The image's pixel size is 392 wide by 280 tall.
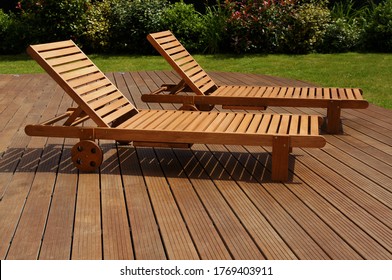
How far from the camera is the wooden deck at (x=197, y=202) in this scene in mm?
3180

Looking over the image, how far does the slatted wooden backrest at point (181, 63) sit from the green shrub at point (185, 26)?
5644mm

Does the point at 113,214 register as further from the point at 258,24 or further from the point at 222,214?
the point at 258,24

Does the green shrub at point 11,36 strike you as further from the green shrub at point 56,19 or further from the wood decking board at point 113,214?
the wood decking board at point 113,214

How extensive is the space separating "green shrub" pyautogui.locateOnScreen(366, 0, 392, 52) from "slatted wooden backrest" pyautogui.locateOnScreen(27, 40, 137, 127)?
8687 millimetres

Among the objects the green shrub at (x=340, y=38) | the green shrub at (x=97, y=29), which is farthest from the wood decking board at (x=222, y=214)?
the green shrub at (x=340, y=38)

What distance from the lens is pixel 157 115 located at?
5168mm

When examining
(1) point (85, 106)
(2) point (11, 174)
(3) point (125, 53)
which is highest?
(1) point (85, 106)

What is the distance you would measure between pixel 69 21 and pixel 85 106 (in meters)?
8.52

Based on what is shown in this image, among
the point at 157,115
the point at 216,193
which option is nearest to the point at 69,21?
the point at 157,115

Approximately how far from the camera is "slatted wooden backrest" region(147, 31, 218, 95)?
246 inches

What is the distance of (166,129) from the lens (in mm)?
4531

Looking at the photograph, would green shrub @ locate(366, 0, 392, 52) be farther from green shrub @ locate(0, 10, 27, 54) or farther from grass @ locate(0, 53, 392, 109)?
green shrub @ locate(0, 10, 27, 54)

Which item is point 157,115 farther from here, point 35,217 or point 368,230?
point 368,230

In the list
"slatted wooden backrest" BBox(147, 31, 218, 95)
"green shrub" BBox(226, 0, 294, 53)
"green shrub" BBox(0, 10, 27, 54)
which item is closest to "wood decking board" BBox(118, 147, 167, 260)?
"slatted wooden backrest" BBox(147, 31, 218, 95)
